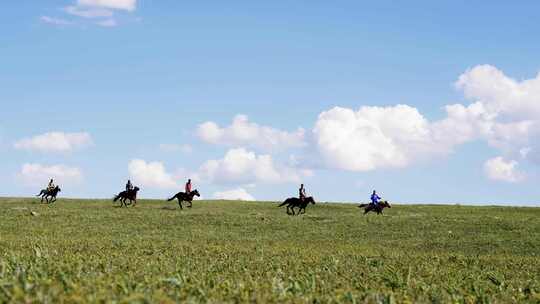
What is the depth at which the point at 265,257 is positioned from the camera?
1839 cm

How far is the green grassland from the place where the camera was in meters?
7.76

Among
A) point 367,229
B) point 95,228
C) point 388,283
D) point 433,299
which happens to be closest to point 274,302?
point 433,299

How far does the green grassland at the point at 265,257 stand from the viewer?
7758 millimetres

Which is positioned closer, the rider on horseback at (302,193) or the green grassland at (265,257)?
the green grassland at (265,257)

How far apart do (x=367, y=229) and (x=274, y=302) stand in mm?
38858

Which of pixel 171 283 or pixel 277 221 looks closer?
pixel 171 283

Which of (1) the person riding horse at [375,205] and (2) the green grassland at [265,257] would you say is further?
(1) the person riding horse at [375,205]

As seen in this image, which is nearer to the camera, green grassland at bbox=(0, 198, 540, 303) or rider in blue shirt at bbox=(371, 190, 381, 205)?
green grassland at bbox=(0, 198, 540, 303)

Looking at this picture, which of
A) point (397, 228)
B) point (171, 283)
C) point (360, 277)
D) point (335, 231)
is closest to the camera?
point (171, 283)

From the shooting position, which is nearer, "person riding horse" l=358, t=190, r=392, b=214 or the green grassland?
the green grassland

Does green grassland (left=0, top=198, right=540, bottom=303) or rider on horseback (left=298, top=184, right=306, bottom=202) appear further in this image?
rider on horseback (left=298, top=184, right=306, bottom=202)

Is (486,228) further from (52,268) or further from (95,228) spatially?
(52,268)

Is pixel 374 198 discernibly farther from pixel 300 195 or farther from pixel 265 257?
pixel 265 257

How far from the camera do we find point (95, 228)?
1554 inches
